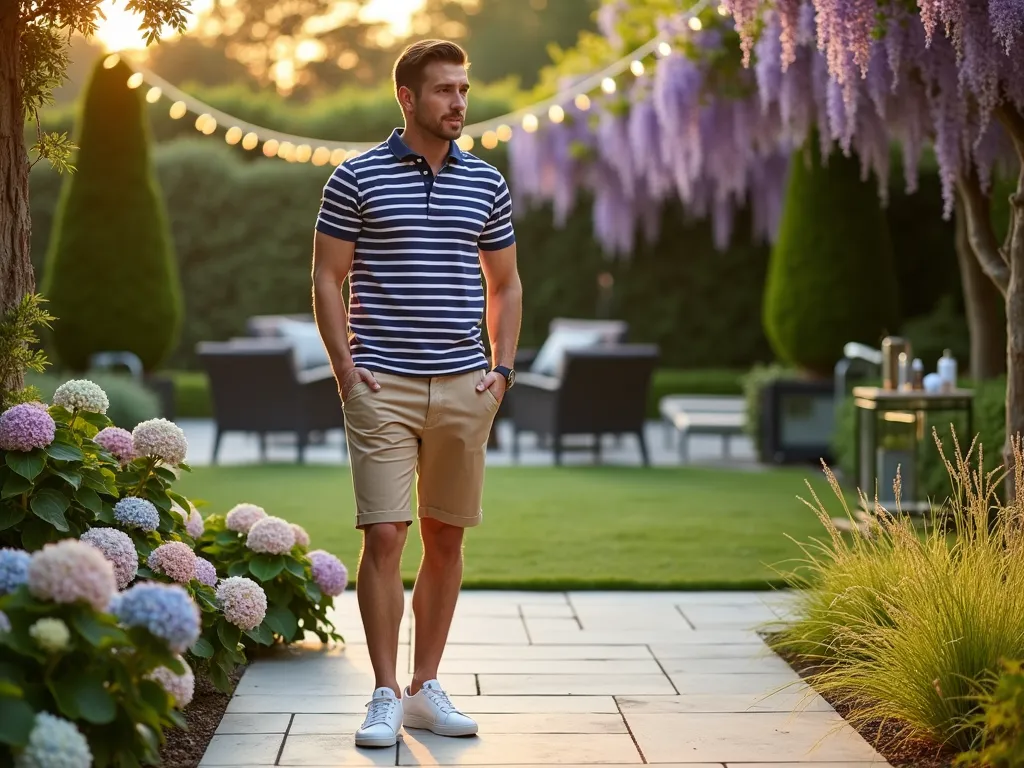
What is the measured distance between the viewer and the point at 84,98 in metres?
10.5

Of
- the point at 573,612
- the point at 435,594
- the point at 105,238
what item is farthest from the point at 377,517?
the point at 105,238

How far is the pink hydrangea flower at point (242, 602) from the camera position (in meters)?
3.39

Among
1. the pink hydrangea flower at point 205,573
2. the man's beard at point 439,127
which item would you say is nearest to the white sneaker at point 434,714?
the pink hydrangea flower at point 205,573

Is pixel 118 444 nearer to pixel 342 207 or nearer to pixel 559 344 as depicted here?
pixel 342 207

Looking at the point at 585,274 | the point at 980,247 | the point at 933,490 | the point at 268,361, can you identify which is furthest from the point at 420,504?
the point at 585,274

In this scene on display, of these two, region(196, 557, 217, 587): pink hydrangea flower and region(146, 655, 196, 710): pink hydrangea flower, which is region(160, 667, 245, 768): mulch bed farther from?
region(146, 655, 196, 710): pink hydrangea flower

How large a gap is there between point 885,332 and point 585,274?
487cm

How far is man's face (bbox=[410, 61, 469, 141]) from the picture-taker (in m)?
3.02

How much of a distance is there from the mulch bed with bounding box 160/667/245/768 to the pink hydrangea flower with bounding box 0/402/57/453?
68 centimetres

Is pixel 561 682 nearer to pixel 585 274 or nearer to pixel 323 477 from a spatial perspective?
pixel 323 477

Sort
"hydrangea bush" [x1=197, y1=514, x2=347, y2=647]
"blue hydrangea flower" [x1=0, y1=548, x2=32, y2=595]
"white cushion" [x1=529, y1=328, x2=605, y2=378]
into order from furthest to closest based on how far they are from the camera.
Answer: "white cushion" [x1=529, y1=328, x2=605, y2=378] → "hydrangea bush" [x1=197, y1=514, x2=347, y2=647] → "blue hydrangea flower" [x1=0, y1=548, x2=32, y2=595]

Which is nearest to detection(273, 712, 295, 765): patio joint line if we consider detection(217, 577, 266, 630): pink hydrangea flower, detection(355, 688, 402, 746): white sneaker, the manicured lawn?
detection(355, 688, 402, 746): white sneaker

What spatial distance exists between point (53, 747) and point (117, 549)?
2.88 feet

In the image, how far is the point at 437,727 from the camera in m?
3.09
